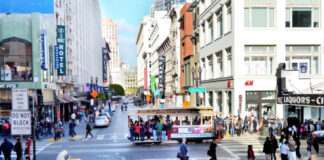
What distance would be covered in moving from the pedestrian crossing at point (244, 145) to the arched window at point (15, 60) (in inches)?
867

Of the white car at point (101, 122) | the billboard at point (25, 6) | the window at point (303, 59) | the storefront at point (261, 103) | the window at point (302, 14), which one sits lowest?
the white car at point (101, 122)

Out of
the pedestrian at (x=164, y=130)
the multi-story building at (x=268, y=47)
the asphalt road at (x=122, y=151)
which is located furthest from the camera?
the multi-story building at (x=268, y=47)

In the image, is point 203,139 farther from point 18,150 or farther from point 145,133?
point 18,150

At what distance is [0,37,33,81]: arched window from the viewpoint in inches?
1230

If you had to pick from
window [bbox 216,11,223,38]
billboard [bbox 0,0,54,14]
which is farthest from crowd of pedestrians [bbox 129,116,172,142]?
billboard [bbox 0,0,54,14]

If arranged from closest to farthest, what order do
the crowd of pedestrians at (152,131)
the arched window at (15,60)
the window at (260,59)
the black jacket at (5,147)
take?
the black jacket at (5,147), the crowd of pedestrians at (152,131), the window at (260,59), the arched window at (15,60)

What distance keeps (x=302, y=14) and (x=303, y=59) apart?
14.7ft

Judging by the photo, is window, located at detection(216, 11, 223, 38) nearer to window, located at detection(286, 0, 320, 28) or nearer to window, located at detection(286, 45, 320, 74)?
window, located at detection(286, 0, 320, 28)

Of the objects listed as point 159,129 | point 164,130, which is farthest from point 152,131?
point 164,130

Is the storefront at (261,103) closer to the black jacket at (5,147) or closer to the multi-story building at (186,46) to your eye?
the multi-story building at (186,46)

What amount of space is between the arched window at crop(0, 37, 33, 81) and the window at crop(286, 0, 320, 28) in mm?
27239

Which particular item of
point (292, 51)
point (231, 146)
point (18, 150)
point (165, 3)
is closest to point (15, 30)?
point (18, 150)

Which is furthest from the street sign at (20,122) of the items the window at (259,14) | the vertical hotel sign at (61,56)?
the vertical hotel sign at (61,56)

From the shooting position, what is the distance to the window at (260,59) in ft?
96.8
